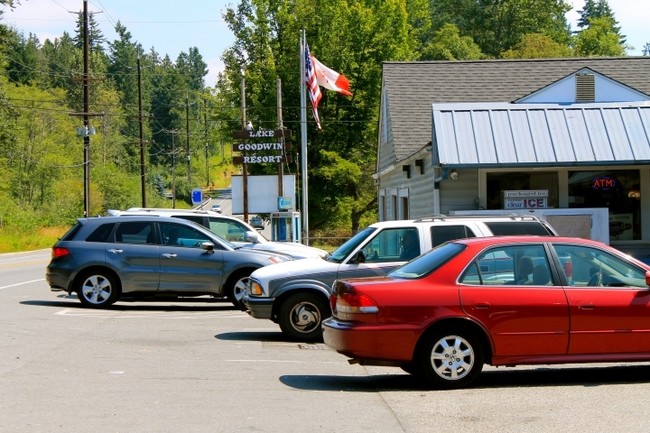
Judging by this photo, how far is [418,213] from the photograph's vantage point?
24.2m

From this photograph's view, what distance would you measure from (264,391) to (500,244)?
2796mm

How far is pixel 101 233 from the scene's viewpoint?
1756cm

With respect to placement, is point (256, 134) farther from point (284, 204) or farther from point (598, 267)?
point (598, 267)

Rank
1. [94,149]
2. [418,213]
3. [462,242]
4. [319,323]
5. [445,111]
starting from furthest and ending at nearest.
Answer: [94,149] < [418,213] < [445,111] < [319,323] < [462,242]

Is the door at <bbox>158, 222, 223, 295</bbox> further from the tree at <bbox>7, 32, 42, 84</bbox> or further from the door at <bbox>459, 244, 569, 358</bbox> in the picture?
the tree at <bbox>7, 32, 42, 84</bbox>

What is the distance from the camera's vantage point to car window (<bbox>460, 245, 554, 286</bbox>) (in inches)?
376

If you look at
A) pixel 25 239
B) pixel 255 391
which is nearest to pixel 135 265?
pixel 255 391

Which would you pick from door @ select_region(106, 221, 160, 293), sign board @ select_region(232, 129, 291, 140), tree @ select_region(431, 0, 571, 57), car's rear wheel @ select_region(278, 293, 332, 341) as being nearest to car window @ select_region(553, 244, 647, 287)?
car's rear wheel @ select_region(278, 293, 332, 341)

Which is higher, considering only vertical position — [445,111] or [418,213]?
[445,111]

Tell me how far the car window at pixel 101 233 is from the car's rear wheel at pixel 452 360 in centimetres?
962

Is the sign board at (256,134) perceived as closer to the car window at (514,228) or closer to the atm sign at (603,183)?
the atm sign at (603,183)

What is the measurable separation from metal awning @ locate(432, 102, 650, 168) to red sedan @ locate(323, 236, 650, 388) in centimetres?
847

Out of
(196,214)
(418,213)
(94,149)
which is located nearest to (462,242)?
(196,214)

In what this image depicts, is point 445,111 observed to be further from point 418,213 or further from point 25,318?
point 25,318
